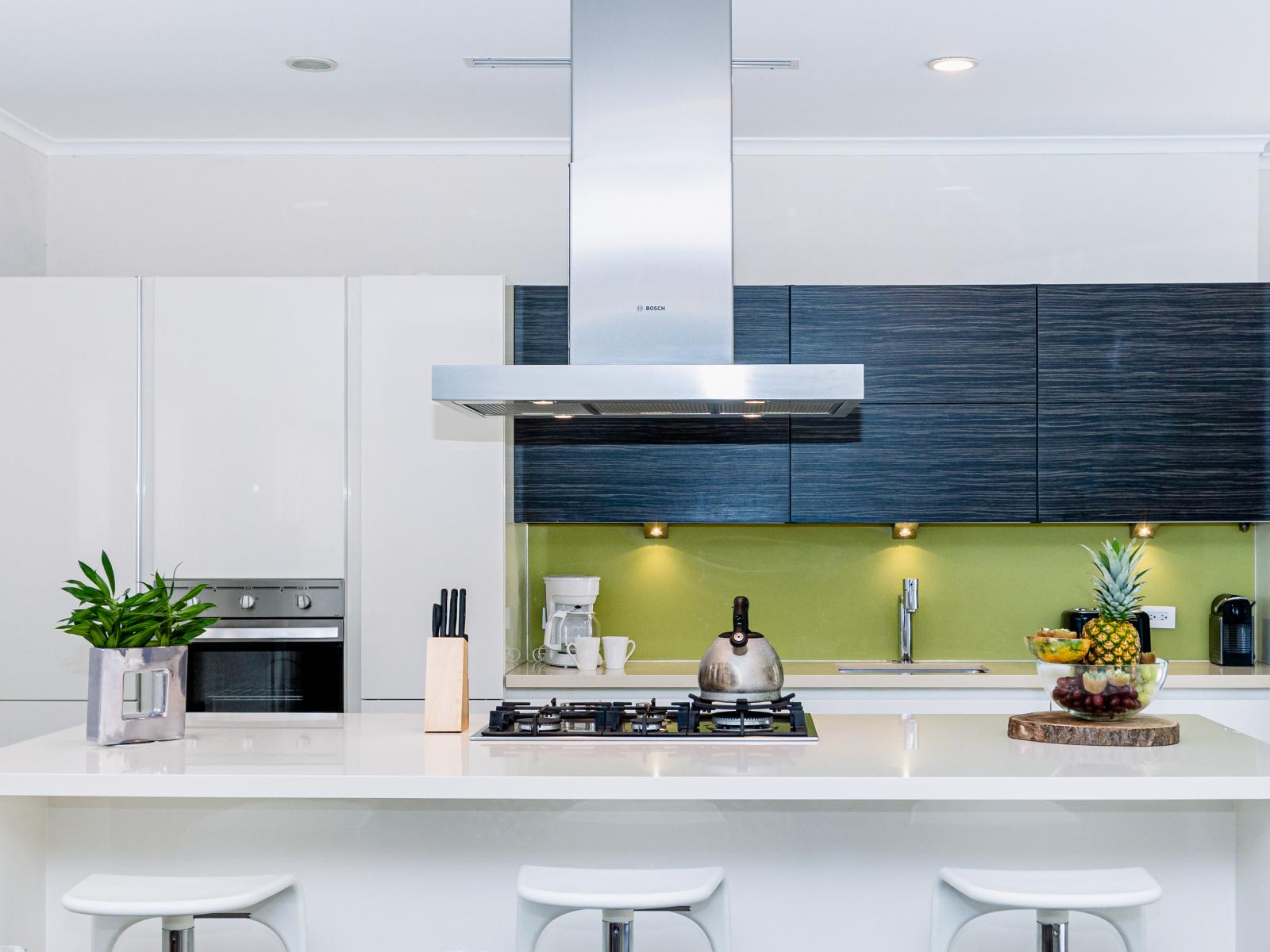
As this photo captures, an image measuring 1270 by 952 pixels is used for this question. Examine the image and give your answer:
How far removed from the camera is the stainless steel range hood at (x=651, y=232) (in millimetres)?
2701

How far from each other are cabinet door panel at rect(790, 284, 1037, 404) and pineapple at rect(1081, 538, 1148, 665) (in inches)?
54.4

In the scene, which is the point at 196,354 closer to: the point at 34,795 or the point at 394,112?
the point at 394,112

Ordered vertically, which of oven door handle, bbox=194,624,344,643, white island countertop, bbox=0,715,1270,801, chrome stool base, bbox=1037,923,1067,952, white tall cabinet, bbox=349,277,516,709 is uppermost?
white tall cabinet, bbox=349,277,516,709

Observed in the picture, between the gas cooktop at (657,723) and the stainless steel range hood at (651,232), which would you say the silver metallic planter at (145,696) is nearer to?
the gas cooktop at (657,723)

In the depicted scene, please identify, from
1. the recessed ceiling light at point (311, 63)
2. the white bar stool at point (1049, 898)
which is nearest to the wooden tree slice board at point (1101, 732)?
the white bar stool at point (1049, 898)

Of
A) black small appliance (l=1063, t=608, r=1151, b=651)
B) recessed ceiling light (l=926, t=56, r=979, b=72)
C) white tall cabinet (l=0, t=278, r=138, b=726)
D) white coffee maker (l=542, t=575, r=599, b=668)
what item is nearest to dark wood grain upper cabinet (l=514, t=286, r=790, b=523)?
white coffee maker (l=542, t=575, r=599, b=668)

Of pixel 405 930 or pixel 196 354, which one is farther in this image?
pixel 196 354

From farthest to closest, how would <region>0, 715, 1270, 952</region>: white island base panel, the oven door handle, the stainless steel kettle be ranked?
the oven door handle → the stainless steel kettle → <region>0, 715, 1270, 952</region>: white island base panel

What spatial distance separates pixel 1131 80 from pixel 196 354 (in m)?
3.03

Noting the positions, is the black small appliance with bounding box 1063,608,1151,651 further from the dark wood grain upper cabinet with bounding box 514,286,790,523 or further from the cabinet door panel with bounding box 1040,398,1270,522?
the dark wood grain upper cabinet with bounding box 514,286,790,523

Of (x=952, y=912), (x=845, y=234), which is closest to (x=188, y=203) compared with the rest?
(x=845, y=234)

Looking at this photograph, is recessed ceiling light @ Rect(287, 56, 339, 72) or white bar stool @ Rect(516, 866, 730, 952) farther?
recessed ceiling light @ Rect(287, 56, 339, 72)

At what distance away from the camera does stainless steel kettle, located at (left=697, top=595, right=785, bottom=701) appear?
2906mm

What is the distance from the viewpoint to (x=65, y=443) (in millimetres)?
3990
